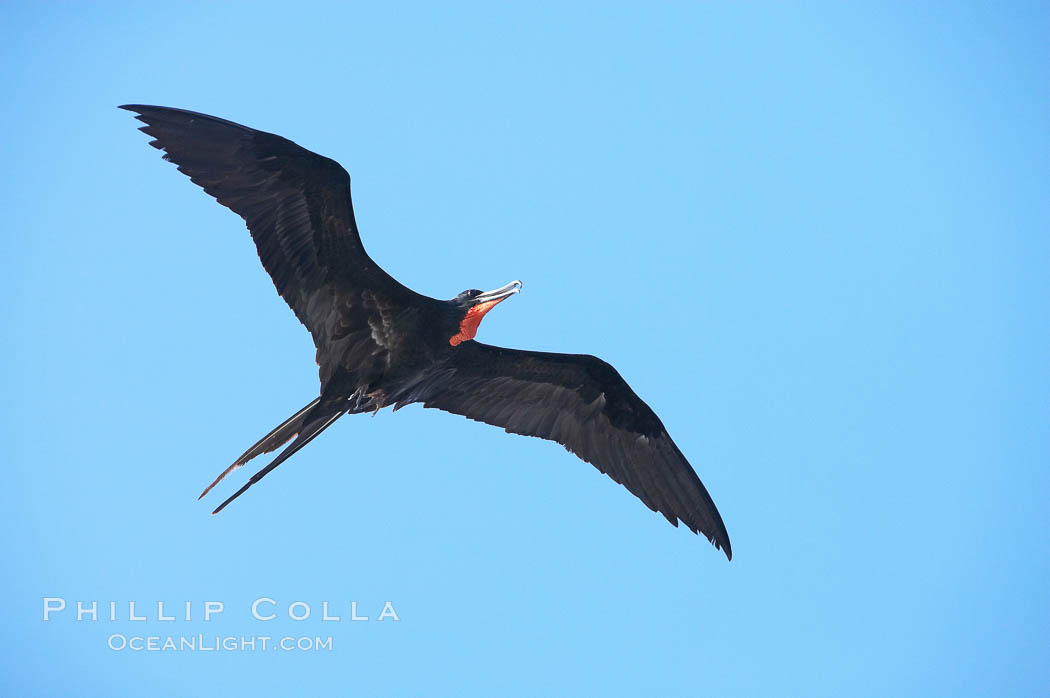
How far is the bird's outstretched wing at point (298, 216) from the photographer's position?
7.26 metres

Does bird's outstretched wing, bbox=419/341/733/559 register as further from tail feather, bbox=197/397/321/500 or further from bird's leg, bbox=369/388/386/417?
tail feather, bbox=197/397/321/500

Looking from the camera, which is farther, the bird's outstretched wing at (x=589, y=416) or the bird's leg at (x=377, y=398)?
the bird's outstretched wing at (x=589, y=416)

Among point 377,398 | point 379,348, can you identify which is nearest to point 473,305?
→ point 379,348

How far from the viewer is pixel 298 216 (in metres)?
7.52

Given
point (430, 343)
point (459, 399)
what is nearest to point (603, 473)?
point (459, 399)

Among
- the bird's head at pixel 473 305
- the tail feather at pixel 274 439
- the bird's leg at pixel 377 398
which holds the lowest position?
the tail feather at pixel 274 439

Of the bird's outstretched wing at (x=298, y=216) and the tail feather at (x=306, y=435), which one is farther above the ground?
the bird's outstretched wing at (x=298, y=216)

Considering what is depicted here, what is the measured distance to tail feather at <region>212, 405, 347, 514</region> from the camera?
22.9 ft

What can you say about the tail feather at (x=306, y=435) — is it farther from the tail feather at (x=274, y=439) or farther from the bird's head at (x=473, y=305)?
the bird's head at (x=473, y=305)

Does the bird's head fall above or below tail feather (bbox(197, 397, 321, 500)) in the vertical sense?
above

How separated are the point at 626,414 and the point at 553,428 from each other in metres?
0.55

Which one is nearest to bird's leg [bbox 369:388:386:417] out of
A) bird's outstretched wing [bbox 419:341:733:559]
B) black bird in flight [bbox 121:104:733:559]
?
black bird in flight [bbox 121:104:733:559]

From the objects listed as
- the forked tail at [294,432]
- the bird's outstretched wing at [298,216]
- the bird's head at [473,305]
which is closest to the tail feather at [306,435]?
the forked tail at [294,432]

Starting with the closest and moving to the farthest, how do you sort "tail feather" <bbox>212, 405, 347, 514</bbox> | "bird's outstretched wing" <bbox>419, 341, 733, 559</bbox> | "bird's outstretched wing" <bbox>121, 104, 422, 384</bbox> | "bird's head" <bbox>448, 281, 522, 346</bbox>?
"tail feather" <bbox>212, 405, 347, 514</bbox> < "bird's outstretched wing" <bbox>121, 104, 422, 384</bbox> < "bird's head" <bbox>448, 281, 522, 346</bbox> < "bird's outstretched wing" <bbox>419, 341, 733, 559</bbox>
